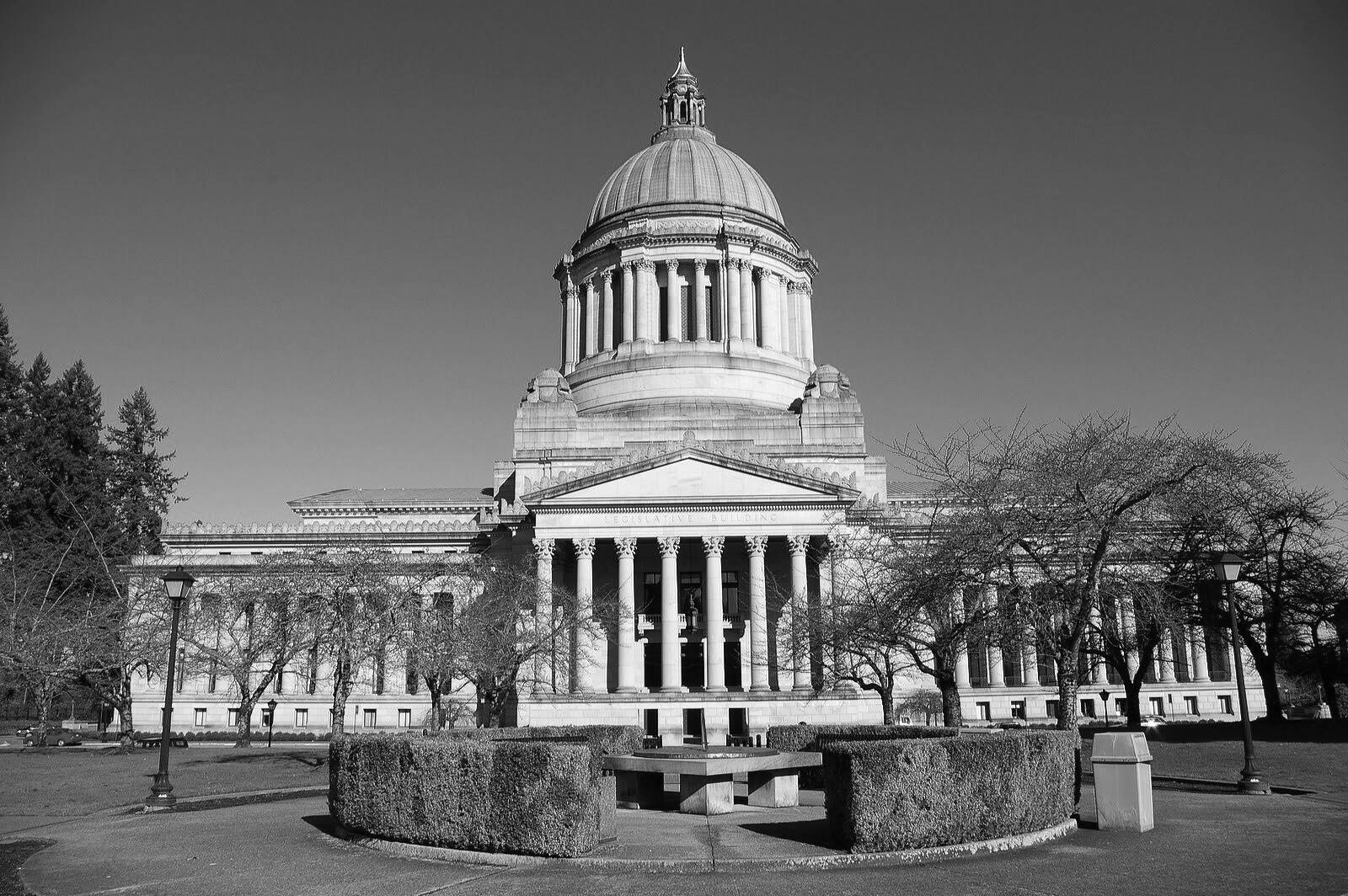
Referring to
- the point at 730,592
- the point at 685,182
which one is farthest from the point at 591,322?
the point at 730,592

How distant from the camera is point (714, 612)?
2223 inches

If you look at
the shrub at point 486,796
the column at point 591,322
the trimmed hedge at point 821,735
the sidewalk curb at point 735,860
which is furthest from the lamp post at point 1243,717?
the column at point 591,322

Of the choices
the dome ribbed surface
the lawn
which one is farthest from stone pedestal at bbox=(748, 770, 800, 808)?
the dome ribbed surface

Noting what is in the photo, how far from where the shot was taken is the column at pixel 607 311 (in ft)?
255

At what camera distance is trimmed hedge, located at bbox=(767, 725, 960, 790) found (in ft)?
81.8

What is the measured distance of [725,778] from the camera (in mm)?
22109

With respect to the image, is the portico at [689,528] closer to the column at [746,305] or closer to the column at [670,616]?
the column at [670,616]

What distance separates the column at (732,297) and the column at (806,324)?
23.4 ft

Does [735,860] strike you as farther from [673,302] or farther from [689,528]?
[673,302]

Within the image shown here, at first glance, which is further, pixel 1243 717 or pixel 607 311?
pixel 607 311

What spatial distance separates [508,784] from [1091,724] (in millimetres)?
50546

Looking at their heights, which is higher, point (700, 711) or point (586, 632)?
point (586, 632)

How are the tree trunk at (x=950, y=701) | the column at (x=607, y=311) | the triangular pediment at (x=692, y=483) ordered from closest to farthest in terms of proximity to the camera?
1. the tree trunk at (x=950, y=701)
2. the triangular pediment at (x=692, y=483)
3. the column at (x=607, y=311)

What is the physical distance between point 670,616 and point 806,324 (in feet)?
108
